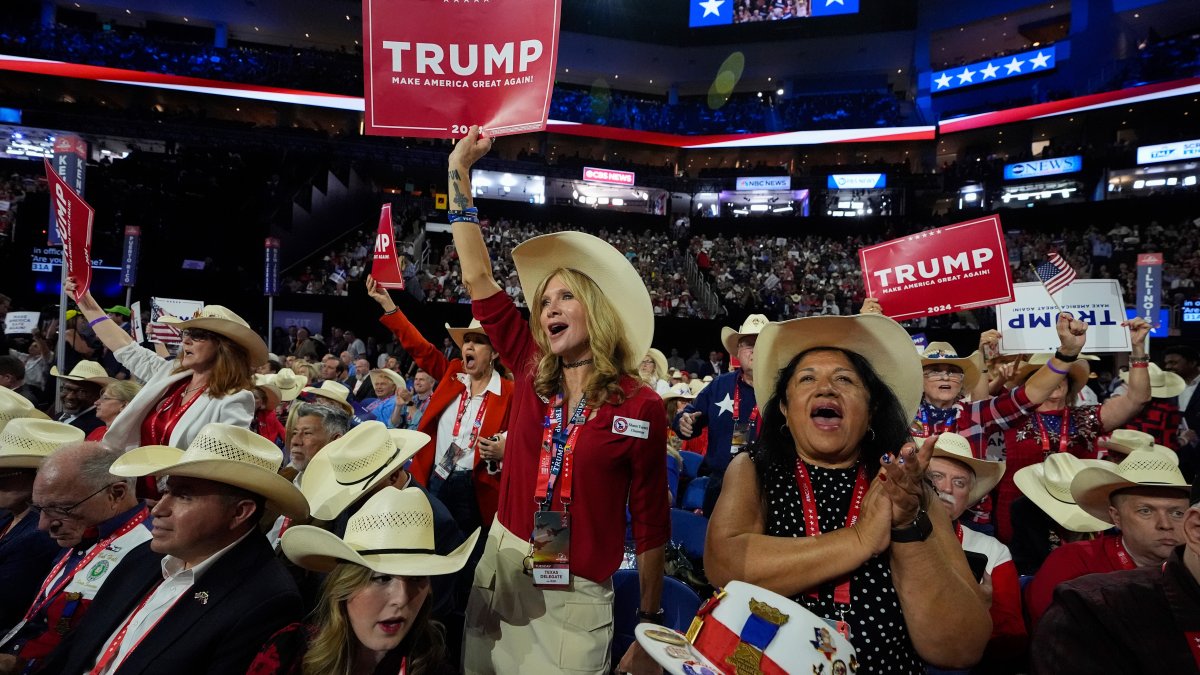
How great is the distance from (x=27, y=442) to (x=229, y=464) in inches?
71.1

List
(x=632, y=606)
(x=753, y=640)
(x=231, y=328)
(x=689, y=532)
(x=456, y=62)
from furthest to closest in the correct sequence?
(x=689, y=532) → (x=231, y=328) → (x=456, y=62) → (x=632, y=606) → (x=753, y=640)

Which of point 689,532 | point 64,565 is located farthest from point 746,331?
point 64,565

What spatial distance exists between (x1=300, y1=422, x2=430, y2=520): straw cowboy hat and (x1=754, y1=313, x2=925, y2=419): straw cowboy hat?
1.81 meters

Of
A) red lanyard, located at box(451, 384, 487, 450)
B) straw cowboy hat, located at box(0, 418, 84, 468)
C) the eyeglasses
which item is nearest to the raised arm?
red lanyard, located at box(451, 384, 487, 450)

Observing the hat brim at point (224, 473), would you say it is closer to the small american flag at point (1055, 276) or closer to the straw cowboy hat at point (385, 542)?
the straw cowboy hat at point (385, 542)

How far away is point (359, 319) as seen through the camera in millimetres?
17719

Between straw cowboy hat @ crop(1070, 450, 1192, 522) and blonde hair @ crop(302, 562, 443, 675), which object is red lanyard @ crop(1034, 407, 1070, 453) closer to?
straw cowboy hat @ crop(1070, 450, 1192, 522)

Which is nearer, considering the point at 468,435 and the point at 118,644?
the point at 118,644

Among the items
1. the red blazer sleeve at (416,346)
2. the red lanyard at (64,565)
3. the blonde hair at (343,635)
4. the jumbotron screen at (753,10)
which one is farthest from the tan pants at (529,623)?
the jumbotron screen at (753,10)

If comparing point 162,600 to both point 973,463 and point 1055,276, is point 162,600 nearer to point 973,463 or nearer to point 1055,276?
point 973,463

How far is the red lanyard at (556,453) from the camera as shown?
2.13 m

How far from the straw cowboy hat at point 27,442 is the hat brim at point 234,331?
771mm

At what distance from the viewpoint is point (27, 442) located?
10.4ft

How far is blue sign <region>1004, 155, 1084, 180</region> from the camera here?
2748 centimetres
